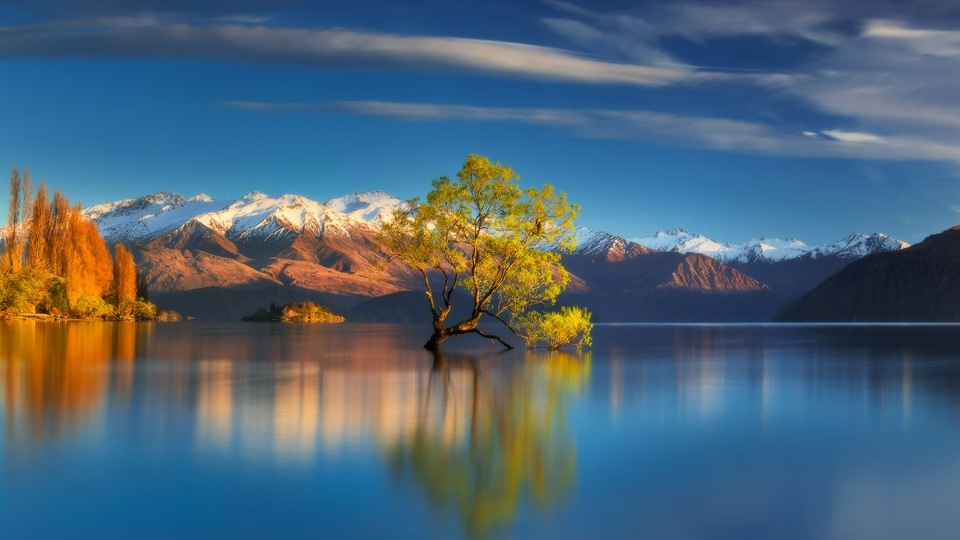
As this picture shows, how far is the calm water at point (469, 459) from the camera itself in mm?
11711

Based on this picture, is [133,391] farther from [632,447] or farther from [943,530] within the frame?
[943,530]

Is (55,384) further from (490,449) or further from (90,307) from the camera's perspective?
(90,307)

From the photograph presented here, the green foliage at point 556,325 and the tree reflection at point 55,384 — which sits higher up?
the green foliage at point 556,325

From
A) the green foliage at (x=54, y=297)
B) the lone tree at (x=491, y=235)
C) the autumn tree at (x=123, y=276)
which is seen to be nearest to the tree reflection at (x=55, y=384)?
the lone tree at (x=491, y=235)

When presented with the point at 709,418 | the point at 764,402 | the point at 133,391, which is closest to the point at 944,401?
the point at 764,402

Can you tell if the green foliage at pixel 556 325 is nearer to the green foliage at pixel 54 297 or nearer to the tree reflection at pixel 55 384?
the tree reflection at pixel 55 384

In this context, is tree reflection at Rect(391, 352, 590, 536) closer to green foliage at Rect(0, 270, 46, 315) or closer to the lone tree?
the lone tree

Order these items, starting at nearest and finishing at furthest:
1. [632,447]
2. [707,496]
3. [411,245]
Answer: [707,496], [632,447], [411,245]

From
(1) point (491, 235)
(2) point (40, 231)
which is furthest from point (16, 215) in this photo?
(1) point (491, 235)

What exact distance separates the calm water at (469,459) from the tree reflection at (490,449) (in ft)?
0.23

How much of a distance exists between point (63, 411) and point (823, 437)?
19.1 m

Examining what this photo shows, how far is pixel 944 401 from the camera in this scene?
2781 centimetres

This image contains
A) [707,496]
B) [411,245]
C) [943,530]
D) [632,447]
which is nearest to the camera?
[943,530]

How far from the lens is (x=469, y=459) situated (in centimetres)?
1589
